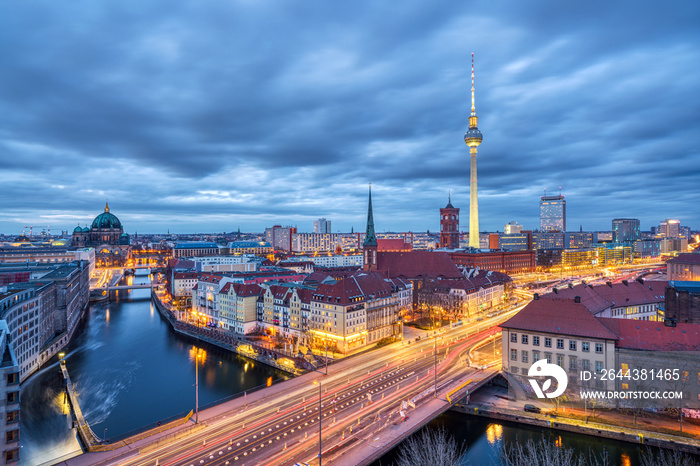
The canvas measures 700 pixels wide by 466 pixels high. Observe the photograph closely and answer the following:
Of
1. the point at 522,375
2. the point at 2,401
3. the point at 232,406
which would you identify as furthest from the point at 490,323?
the point at 2,401

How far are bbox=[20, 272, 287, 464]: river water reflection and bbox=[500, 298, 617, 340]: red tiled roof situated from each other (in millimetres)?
34376

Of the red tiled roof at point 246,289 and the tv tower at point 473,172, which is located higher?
the tv tower at point 473,172

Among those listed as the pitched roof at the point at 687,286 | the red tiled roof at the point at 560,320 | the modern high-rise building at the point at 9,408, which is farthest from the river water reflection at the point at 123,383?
the pitched roof at the point at 687,286

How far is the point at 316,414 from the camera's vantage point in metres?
38.3

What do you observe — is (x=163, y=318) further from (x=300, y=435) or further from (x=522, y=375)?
(x=522, y=375)

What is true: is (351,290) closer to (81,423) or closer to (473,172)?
(81,423)

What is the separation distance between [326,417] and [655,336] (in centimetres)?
3437

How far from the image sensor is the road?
31125 millimetres

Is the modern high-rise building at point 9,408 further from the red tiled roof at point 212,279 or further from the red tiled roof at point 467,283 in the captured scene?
the red tiled roof at point 467,283

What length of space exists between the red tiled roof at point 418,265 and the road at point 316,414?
52.6 m

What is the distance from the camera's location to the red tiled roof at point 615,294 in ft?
191

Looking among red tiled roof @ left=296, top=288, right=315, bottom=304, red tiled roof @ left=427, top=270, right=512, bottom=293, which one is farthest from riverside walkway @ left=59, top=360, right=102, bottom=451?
red tiled roof @ left=427, top=270, right=512, bottom=293

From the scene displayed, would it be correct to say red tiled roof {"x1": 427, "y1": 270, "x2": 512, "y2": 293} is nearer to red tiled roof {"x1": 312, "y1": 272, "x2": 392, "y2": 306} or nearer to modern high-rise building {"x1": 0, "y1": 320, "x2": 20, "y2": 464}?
red tiled roof {"x1": 312, "y1": 272, "x2": 392, "y2": 306}

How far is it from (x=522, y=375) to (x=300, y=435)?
27171 mm
